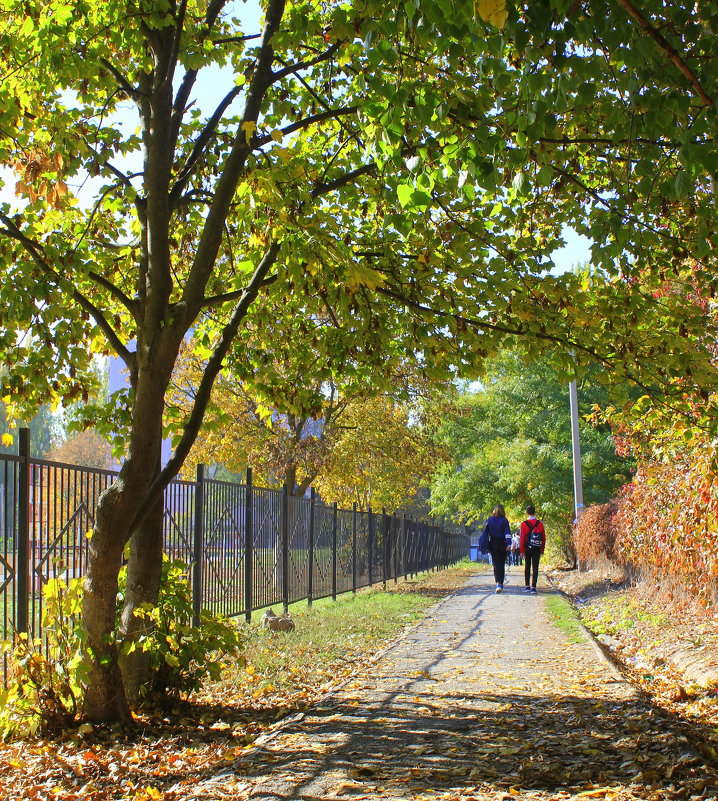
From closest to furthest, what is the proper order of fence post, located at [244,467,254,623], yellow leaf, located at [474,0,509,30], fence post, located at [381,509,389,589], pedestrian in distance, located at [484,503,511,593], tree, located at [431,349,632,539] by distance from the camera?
yellow leaf, located at [474,0,509,30], fence post, located at [244,467,254,623], pedestrian in distance, located at [484,503,511,593], fence post, located at [381,509,389,589], tree, located at [431,349,632,539]

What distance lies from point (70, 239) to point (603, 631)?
9.04 m

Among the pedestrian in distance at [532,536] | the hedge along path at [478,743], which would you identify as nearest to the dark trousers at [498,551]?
the pedestrian in distance at [532,536]

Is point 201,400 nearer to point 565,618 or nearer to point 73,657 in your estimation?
point 73,657

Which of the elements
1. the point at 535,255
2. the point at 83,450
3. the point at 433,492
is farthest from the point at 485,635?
the point at 83,450

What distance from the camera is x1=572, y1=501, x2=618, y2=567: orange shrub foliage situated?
20141 millimetres

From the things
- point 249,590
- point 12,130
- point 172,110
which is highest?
point 172,110

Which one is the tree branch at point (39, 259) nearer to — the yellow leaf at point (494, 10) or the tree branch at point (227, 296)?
the tree branch at point (227, 296)

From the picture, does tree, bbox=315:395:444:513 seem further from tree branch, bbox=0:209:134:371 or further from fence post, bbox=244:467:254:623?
tree branch, bbox=0:209:134:371

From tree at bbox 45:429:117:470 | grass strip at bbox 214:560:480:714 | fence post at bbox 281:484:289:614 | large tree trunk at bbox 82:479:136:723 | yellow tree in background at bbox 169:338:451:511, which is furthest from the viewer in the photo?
tree at bbox 45:429:117:470

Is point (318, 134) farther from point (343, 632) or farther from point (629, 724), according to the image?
point (343, 632)

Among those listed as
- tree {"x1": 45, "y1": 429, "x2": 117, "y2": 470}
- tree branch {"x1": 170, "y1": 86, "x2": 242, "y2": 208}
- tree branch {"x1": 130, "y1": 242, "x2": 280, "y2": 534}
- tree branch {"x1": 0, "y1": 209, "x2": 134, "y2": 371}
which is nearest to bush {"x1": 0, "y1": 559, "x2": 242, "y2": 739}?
tree branch {"x1": 130, "y1": 242, "x2": 280, "y2": 534}

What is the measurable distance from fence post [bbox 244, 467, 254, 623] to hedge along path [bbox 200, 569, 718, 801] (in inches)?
119

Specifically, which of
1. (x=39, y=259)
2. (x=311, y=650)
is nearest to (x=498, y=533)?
(x=311, y=650)

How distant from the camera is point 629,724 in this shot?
564 centimetres
